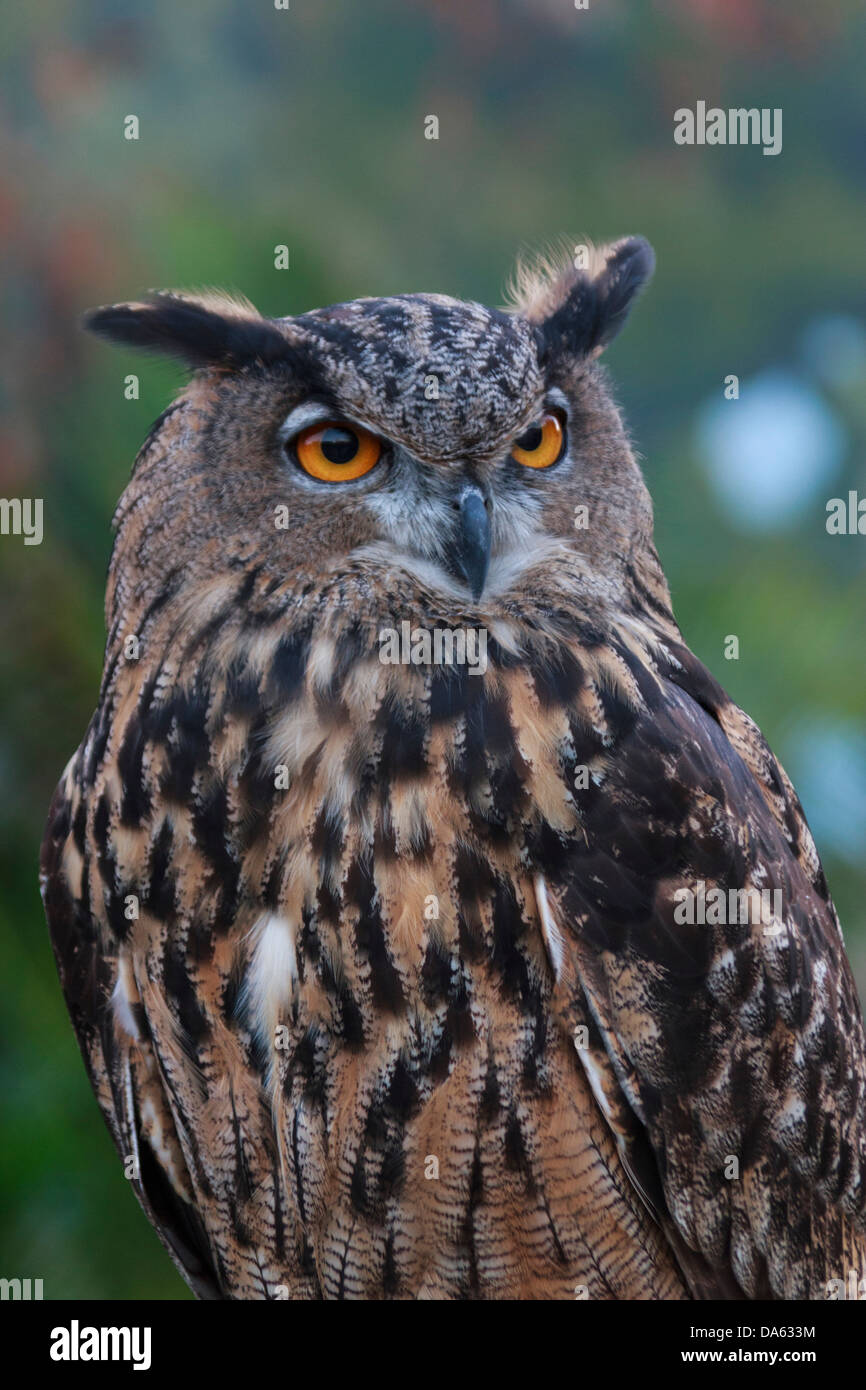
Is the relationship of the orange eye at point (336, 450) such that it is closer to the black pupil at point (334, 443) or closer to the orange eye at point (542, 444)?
the black pupil at point (334, 443)

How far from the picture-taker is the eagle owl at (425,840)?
1.40 metres

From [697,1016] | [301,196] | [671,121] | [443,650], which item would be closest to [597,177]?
[671,121]

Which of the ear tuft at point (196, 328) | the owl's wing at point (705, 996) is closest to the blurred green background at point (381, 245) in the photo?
the ear tuft at point (196, 328)

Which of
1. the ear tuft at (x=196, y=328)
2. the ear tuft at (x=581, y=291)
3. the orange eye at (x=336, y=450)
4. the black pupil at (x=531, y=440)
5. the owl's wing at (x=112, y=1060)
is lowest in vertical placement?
the owl's wing at (x=112, y=1060)

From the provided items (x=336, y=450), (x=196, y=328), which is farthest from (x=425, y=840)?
(x=196, y=328)

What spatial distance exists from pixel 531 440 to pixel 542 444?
23 mm

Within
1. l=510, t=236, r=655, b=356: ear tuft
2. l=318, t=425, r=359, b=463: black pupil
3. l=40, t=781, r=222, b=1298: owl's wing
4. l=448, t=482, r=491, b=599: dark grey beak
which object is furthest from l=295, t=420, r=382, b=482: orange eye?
l=40, t=781, r=222, b=1298: owl's wing

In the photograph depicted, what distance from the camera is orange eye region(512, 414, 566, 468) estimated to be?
1.47m

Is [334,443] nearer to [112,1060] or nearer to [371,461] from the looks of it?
[371,461]

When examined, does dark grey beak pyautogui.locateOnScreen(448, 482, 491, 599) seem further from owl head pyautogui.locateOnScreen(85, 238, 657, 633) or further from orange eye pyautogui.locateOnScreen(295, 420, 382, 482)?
orange eye pyautogui.locateOnScreen(295, 420, 382, 482)

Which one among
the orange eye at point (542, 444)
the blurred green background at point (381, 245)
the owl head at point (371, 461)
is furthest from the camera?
the blurred green background at point (381, 245)

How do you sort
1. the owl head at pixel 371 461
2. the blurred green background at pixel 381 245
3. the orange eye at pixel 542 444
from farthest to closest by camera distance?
the blurred green background at pixel 381 245 < the orange eye at pixel 542 444 < the owl head at pixel 371 461

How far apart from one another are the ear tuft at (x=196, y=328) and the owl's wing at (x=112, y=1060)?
0.55 metres
